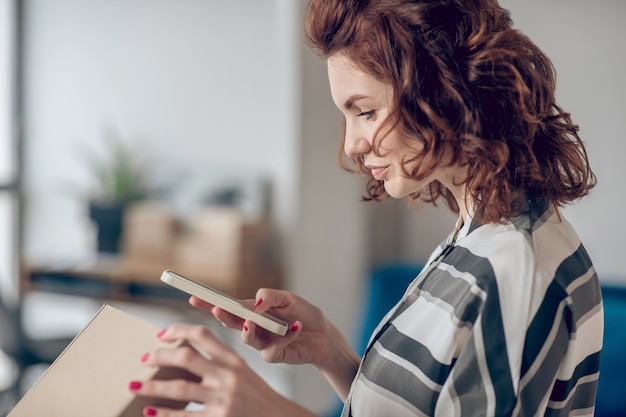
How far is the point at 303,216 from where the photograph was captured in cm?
322

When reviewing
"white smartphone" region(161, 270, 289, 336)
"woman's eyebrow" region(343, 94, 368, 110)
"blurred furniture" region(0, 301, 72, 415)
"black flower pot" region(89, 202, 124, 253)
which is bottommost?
Result: "blurred furniture" region(0, 301, 72, 415)

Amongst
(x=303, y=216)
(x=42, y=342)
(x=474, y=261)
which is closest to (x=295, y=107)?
(x=303, y=216)

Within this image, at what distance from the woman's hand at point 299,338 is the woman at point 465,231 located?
0.47 ft

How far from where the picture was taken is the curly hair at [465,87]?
0.97 m

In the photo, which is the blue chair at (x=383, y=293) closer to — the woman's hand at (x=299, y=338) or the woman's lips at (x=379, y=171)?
the woman's hand at (x=299, y=338)

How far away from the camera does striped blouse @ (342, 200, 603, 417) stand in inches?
36.3

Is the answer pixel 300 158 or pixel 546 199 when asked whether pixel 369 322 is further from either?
pixel 546 199

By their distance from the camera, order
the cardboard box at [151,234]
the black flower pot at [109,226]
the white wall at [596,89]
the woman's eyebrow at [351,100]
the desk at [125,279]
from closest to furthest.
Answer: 1. the woman's eyebrow at [351,100]
2. the white wall at [596,89]
3. the desk at [125,279]
4. the cardboard box at [151,234]
5. the black flower pot at [109,226]

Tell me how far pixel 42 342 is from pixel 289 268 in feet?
3.24

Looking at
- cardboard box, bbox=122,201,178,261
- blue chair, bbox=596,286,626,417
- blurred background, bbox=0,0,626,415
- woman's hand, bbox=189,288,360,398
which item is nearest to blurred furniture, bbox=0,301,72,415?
blurred background, bbox=0,0,626,415

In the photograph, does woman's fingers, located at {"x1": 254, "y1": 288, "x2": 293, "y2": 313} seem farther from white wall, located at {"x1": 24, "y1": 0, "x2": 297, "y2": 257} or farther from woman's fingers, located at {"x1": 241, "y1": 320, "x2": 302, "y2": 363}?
white wall, located at {"x1": 24, "y1": 0, "x2": 297, "y2": 257}

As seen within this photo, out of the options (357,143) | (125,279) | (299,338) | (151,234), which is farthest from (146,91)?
(357,143)

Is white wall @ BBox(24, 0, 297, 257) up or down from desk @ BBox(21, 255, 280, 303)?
up

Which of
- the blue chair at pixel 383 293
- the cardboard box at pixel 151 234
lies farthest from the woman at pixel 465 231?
the cardboard box at pixel 151 234
